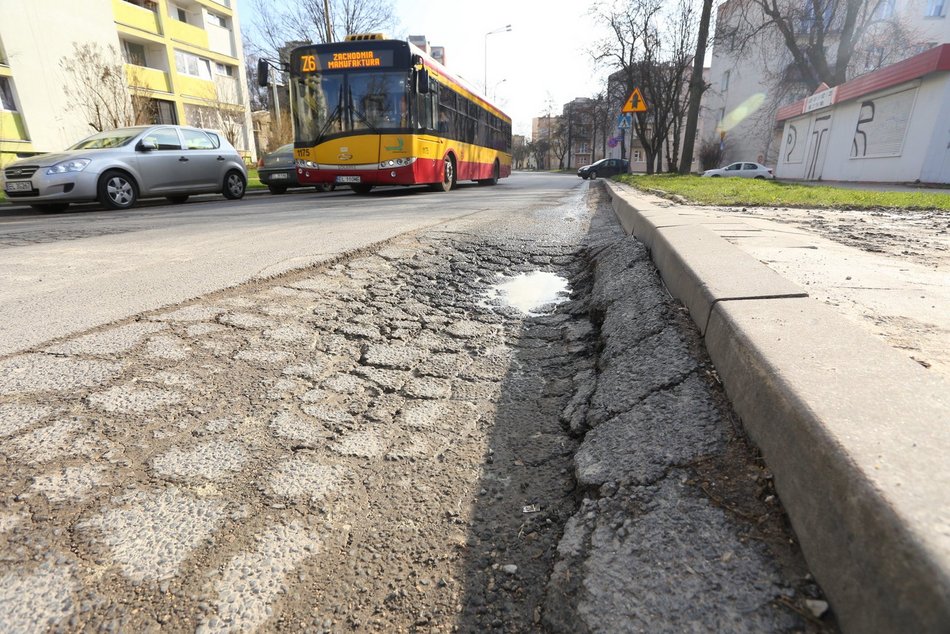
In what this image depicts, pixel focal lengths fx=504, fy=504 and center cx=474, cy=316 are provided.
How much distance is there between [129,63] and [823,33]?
29.5m

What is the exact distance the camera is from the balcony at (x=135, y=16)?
2155 centimetres

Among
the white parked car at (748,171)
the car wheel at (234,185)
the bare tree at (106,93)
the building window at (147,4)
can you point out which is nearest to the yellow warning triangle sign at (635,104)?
the car wheel at (234,185)

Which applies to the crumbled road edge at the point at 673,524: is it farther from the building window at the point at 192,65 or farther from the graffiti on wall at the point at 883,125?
the building window at the point at 192,65

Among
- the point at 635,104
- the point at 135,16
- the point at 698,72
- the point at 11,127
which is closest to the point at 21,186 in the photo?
the point at 11,127

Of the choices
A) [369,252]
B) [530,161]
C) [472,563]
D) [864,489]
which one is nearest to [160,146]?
[369,252]

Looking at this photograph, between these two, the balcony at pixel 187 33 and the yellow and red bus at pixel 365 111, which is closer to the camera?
the yellow and red bus at pixel 365 111

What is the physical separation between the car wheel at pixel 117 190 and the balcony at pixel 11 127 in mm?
12525

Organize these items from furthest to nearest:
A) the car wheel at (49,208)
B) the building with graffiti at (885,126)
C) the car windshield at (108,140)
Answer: the building with graffiti at (885,126)
the car windshield at (108,140)
the car wheel at (49,208)

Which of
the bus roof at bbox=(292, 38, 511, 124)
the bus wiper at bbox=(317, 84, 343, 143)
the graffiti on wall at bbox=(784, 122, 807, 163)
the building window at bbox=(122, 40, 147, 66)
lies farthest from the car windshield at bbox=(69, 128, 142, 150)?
the graffiti on wall at bbox=(784, 122, 807, 163)

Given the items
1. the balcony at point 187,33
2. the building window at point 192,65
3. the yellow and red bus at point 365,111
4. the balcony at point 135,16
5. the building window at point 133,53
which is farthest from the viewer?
the building window at point 192,65

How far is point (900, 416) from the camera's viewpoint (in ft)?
3.22

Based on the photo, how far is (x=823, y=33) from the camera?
21.2 m

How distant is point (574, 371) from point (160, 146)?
994cm

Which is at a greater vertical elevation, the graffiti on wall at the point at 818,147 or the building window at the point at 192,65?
the building window at the point at 192,65
